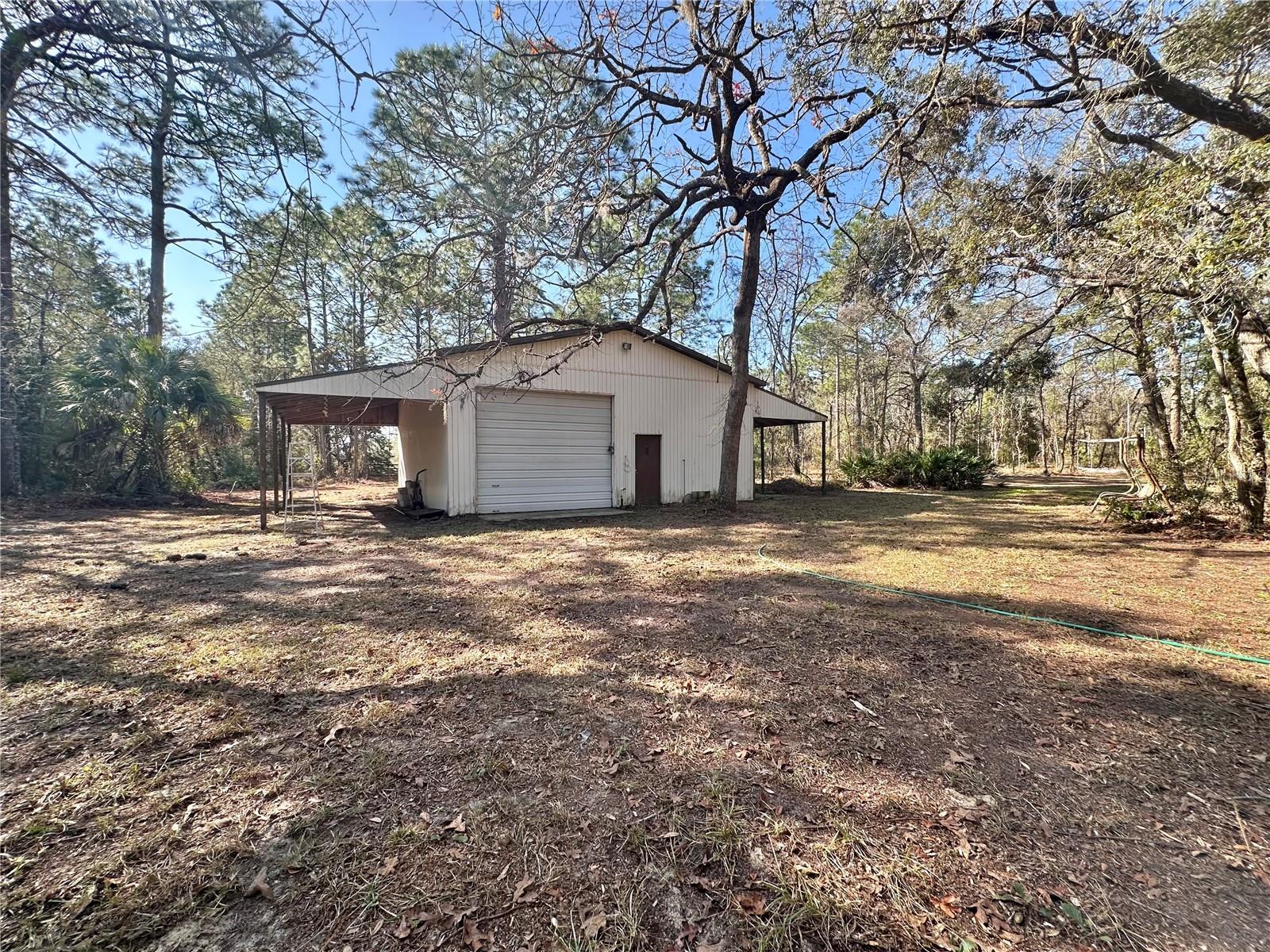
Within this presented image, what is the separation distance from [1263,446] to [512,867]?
36.9 ft

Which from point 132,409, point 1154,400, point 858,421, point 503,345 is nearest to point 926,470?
point 1154,400

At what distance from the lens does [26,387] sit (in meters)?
12.2

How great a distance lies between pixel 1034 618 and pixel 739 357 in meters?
7.92

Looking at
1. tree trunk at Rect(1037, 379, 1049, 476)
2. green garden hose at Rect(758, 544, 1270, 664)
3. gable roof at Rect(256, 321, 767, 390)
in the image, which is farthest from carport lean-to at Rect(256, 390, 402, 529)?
tree trunk at Rect(1037, 379, 1049, 476)

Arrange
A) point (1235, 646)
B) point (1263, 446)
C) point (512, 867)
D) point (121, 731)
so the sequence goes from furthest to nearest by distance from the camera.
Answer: point (1263, 446) → point (1235, 646) → point (121, 731) → point (512, 867)

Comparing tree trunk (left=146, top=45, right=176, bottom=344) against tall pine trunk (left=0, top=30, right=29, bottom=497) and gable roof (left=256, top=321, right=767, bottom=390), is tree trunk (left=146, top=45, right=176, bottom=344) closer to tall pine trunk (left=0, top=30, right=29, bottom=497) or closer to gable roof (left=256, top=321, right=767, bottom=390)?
tall pine trunk (left=0, top=30, right=29, bottom=497)

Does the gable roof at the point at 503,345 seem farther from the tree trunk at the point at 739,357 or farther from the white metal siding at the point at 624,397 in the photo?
the tree trunk at the point at 739,357

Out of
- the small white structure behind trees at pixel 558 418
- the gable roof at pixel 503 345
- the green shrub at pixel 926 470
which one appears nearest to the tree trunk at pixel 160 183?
the gable roof at pixel 503 345

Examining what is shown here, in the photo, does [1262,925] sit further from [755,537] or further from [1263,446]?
[1263,446]

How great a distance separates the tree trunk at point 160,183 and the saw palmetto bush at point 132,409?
1059mm

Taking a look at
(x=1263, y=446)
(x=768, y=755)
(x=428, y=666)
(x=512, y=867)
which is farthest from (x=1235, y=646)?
(x=1263, y=446)

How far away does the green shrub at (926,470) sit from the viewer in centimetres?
1781

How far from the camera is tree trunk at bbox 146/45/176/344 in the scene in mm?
3199

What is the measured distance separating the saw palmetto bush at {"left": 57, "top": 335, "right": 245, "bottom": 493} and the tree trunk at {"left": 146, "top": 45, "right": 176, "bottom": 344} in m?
1.06
